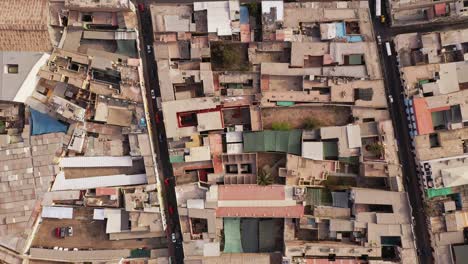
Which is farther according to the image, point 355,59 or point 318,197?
point 318,197

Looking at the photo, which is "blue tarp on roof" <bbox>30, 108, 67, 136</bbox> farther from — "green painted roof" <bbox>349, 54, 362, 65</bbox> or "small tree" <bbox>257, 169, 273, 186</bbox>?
"green painted roof" <bbox>349, 54, 362, 65</bbox>

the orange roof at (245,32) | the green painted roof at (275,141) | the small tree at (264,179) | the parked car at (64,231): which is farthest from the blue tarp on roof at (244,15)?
the parked car at (64,231)

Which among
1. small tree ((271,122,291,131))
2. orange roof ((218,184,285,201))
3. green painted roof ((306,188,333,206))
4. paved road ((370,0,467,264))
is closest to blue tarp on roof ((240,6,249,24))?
small tree ((271,122,291,131))

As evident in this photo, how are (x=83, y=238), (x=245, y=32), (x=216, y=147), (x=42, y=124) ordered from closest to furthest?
(x=245, y=32)
(x=216, y=147)
(x=42, y=124)
(x=83, y=238)

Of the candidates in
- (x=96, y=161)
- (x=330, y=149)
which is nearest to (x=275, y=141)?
(x=330, y=149)

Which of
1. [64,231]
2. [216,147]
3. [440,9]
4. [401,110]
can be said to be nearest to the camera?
[440,9]

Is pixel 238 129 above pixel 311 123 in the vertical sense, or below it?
below

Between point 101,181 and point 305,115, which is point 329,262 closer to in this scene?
point 305,115
